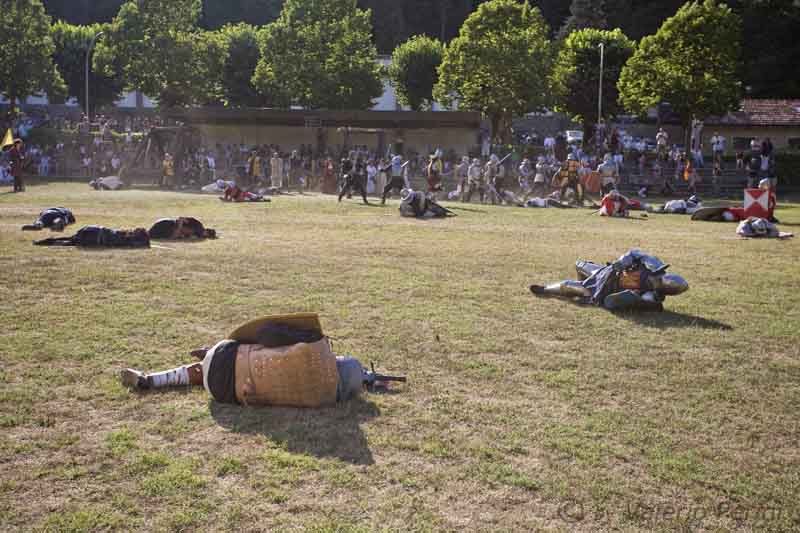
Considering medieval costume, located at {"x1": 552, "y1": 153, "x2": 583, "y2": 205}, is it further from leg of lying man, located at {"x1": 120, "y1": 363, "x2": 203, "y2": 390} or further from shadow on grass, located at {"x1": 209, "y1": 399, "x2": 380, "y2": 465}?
leg of lying man, located at {"x1": 120, "y1": 363, "x2": 203, "y2": 390}

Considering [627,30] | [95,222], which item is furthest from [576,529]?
[627,30]

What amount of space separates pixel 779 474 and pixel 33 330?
256 inches

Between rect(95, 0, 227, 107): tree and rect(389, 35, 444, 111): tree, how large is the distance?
16909 mm

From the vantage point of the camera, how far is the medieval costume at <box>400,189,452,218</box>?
21766 mm

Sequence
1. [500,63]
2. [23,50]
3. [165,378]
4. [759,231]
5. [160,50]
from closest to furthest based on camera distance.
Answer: [165,378] < [759,231] < [500,63] < [23,50] < [160,50]

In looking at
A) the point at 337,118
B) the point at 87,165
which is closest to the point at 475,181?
the point at 337,118

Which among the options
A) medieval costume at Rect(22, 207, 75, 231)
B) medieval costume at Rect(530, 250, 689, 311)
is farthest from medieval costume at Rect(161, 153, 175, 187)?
medieval costume at Rect(530, 250, 689, 311)

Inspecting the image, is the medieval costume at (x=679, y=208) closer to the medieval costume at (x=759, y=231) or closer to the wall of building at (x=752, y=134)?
the medieval costume at (x=759, y=231)

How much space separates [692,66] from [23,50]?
127 feet

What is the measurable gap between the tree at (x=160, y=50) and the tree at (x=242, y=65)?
12.5 m

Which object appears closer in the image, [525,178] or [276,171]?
[525,178]

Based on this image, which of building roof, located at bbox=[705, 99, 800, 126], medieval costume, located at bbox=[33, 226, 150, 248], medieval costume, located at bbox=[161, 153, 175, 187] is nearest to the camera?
medieval costume, located at bbox=[33, 226, 150, 248]

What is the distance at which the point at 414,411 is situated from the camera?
5.66 m

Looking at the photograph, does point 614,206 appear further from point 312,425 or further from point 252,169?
point 312,425
